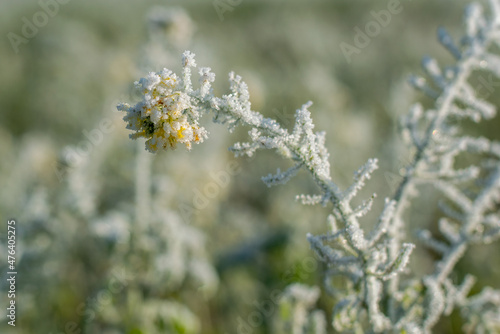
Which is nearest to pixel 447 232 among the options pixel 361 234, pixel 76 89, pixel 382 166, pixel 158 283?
pixel 361 234

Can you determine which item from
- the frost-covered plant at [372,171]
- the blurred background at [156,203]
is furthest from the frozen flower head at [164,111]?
the blurred background at [156,203]

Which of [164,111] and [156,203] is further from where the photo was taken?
[156,203]

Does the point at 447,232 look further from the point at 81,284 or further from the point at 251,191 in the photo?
the point at 251,191

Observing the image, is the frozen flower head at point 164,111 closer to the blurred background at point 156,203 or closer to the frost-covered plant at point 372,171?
the frost-covered plant at point 372,171

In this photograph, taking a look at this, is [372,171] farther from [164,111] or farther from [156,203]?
[156,203]

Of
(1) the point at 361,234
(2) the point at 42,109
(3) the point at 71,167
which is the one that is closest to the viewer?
(1) the point at 361,234

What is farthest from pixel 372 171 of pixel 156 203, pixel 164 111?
pixel 156 203

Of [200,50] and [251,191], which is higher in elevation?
[200,50]
